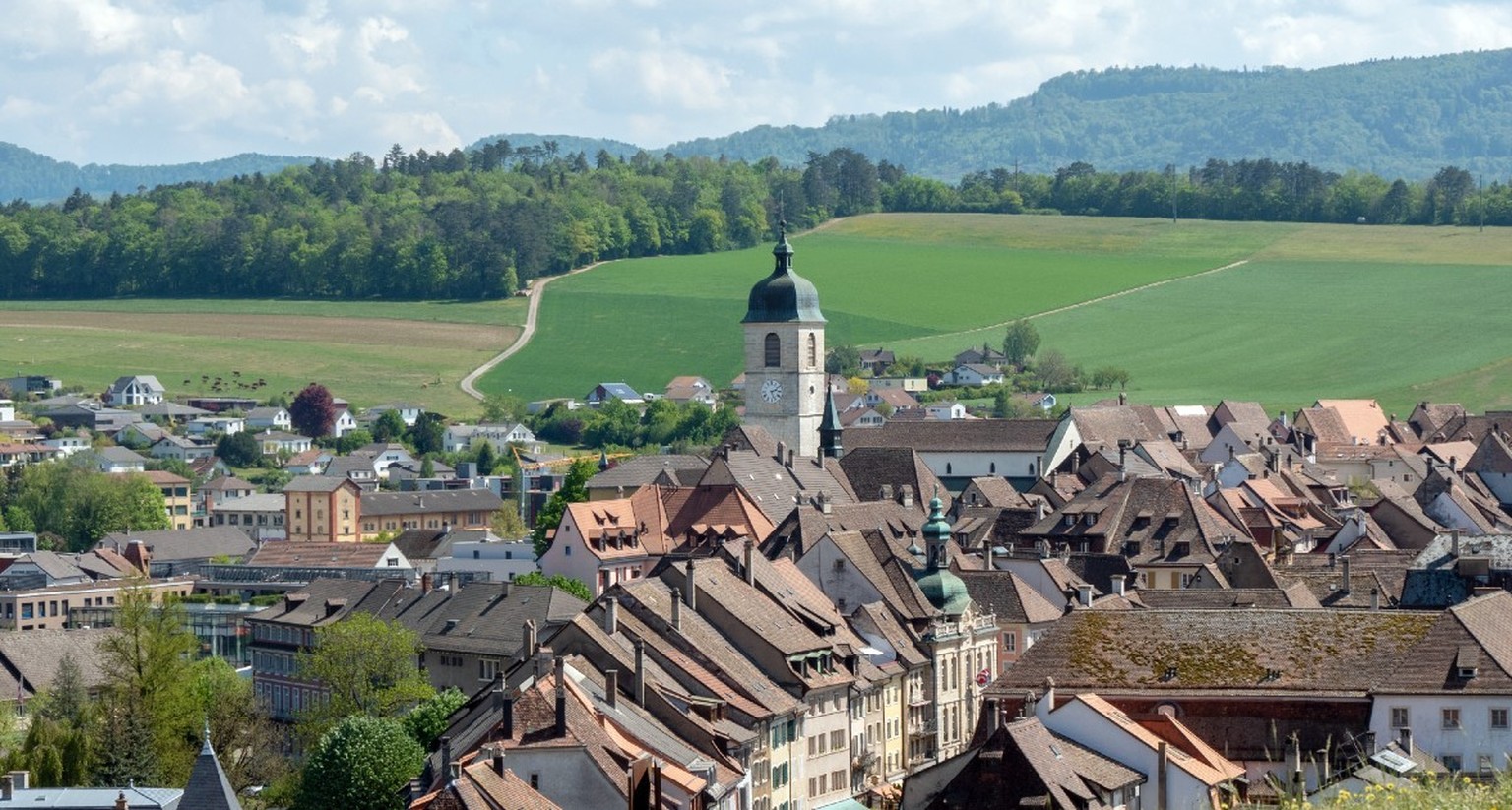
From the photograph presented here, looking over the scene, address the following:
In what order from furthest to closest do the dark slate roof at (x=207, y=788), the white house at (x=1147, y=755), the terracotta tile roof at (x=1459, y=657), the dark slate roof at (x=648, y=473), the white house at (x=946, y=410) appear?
the white house at (x=946, y=410), the dark slate roof at (x=648, y=473), the terracotta tile roof at (x=1459, y=657), the white house at (x=1147, y=755), the dark slate roof at (x=207, y=788)

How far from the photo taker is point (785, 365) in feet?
433

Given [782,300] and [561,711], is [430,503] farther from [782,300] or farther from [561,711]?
[561,711]

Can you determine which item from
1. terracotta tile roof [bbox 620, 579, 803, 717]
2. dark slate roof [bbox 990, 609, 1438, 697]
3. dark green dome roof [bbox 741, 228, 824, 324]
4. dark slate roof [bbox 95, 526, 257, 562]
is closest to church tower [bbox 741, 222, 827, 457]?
dark green dome roof [bbox 741, 228, 824, 324]

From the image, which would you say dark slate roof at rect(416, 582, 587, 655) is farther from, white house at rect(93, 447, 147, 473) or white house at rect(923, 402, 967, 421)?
white house at rect(93, 447, 147, 473)

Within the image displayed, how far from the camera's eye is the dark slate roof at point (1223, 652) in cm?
6109

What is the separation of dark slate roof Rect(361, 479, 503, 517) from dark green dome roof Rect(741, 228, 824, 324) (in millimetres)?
37052

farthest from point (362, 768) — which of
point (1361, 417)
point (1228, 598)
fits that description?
point (1361, 417)

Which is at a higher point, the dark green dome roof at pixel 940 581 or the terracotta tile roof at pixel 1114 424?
the dark green dome roof at pixel 940 581

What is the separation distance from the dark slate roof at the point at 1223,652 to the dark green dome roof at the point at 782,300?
6849 cm

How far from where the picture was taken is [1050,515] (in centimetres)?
10681

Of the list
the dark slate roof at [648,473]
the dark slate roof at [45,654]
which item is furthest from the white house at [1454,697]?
the dark slate roof at [648,473]

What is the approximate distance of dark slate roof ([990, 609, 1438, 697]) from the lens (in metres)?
61.1

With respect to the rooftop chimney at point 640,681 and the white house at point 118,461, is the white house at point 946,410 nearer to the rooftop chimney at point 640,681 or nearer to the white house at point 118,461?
the white house at point 118,461

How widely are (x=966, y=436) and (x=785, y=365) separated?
43.4ft
